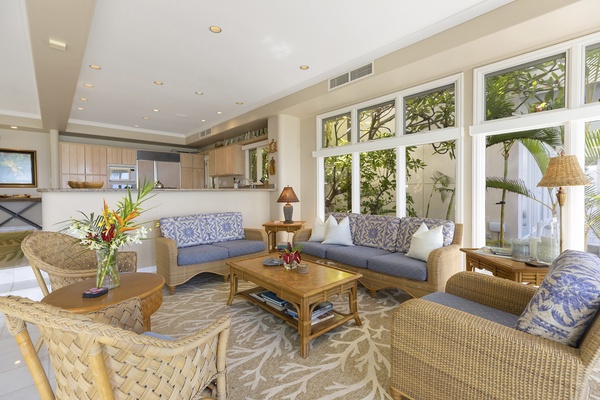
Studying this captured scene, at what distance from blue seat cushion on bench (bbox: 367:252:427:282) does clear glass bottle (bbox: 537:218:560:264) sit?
36.9 inches

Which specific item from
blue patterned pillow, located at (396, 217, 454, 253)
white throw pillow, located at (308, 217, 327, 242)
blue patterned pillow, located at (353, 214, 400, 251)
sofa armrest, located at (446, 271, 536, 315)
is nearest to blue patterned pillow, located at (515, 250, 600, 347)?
sofa armrest, located at (446, 271, 536, 315)

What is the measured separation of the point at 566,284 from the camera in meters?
1.24

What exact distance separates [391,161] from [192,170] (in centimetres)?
623

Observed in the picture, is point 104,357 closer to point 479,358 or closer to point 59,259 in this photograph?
point 479,358

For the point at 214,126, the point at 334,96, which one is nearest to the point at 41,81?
the point at 214,126

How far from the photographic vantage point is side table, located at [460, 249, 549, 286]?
7.14 ft

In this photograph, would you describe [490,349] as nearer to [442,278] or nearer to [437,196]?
[442,278]

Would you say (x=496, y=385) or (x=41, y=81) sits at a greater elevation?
(x=41, y=81)

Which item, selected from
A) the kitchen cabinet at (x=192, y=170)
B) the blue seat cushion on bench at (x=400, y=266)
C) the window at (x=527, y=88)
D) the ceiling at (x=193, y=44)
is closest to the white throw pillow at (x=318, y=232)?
the blue seat cushion on bench at (x=400, y=266)

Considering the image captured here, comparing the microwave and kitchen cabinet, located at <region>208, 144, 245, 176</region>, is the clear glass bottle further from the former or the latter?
the microwave

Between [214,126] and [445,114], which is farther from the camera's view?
[214,126]

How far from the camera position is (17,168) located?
22.4ft

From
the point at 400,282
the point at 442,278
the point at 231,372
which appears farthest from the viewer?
the point at 400,282

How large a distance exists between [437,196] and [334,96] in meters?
2.15
